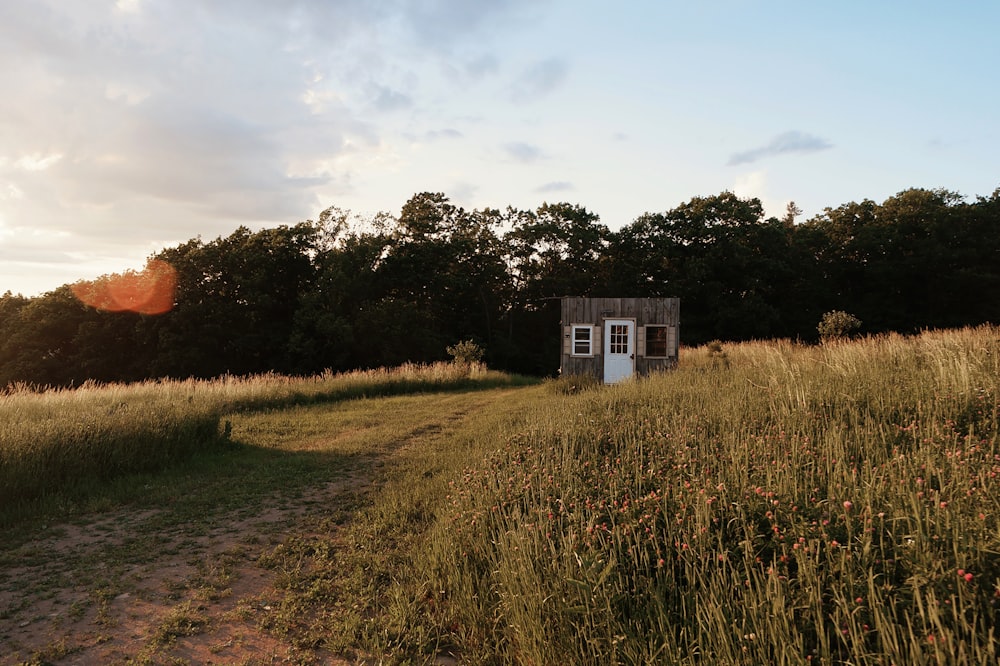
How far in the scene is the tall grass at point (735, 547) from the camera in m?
2.56

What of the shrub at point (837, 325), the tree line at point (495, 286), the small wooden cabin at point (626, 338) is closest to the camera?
the small wooden cabin at point (626, 338)

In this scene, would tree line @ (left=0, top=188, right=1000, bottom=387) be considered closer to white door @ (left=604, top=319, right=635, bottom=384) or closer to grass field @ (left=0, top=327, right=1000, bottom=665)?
white door @ (left=604, top=319, right=635, bottom=384)

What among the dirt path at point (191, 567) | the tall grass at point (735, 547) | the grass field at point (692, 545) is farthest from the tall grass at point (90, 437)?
the tall grass at point (735, 547)

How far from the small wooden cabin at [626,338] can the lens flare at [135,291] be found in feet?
88.5

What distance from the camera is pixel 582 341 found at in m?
19.4

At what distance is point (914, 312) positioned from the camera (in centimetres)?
3666

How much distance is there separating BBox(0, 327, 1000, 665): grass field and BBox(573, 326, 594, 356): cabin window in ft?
39.8

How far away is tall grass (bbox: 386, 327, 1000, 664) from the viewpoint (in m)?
2.56

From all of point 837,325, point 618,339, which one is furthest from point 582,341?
point 837,325

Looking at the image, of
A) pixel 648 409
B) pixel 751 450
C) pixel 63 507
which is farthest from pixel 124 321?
pixel 751 450

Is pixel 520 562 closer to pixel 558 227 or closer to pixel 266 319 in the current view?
pixel 266 319

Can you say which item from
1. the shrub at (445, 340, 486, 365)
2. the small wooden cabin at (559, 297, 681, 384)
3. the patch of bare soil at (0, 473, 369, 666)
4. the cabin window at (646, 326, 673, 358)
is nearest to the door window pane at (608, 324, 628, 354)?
the small wooden cabin at (559, 297, 681, 384)

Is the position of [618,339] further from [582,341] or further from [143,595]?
[143,595]

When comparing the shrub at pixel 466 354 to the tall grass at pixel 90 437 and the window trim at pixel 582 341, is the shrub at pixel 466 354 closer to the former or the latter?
the window trim at pixel 582 341
